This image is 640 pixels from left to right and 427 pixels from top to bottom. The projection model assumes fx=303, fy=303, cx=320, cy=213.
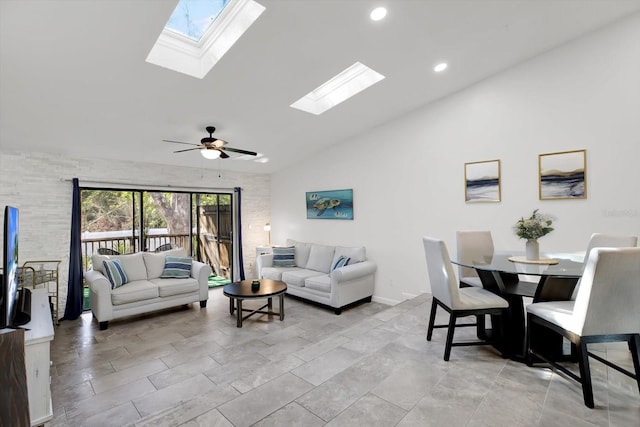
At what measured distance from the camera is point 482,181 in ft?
12.8

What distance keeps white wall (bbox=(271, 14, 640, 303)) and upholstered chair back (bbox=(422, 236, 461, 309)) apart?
168cm

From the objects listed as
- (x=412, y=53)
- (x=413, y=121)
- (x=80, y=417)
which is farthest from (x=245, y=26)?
(x=80, y=417)

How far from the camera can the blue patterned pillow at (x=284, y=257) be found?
592cm

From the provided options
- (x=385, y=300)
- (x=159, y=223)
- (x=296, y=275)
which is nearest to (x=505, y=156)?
(x=385, y=300)

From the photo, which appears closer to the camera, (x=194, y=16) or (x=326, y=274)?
(x=194, y=16)

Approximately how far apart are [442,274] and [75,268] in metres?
4.99

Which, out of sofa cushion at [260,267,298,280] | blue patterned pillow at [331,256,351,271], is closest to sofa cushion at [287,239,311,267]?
sofa cushion at [260,267,298,280]

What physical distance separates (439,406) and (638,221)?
111 inches

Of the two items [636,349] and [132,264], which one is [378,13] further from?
[132,264]

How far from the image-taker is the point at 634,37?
2965mm

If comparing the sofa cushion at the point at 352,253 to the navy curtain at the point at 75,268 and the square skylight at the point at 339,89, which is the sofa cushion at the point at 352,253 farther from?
the navy curtain at the point at 75,268

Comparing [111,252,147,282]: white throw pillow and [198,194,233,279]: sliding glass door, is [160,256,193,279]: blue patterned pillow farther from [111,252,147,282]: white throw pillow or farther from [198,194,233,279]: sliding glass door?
[198,194,233,279]: sliding glass door

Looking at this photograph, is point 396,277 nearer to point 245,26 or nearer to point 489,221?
point 489,221

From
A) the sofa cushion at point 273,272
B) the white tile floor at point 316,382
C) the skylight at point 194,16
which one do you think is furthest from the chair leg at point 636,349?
the sofa cushion at point 273,272
